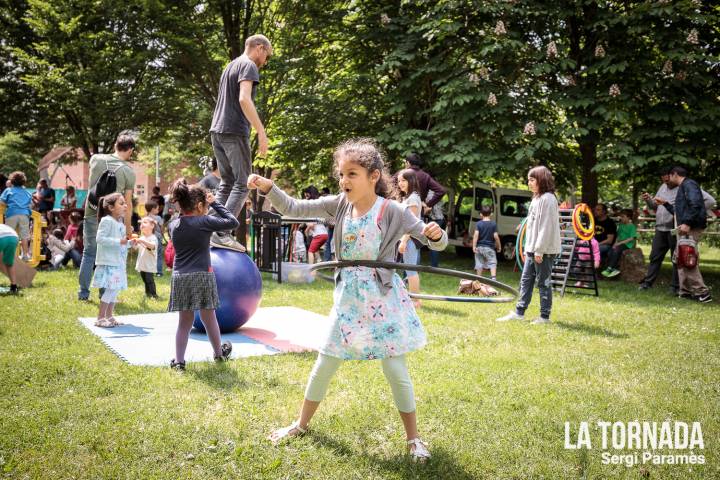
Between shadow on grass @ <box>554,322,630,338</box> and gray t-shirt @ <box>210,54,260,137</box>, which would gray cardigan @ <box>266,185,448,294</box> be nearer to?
gray t-shirt @ <box>210,54,260,137</box>

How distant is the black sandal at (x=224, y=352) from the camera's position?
5.55 m

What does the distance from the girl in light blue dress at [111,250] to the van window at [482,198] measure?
47.0ft

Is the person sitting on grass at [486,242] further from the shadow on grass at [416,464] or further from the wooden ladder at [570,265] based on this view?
the shadow on grass at [416,464]

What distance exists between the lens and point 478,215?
1995cm

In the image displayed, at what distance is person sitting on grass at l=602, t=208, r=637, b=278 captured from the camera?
14.5 meters

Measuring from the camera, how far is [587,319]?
857 centimetres

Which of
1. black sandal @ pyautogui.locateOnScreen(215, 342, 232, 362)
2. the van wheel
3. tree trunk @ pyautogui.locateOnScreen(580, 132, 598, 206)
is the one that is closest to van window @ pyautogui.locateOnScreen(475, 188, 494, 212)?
the van wheel

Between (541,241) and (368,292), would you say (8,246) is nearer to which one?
(368,292)

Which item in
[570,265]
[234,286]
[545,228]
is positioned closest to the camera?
[234,286]

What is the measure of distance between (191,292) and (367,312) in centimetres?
238

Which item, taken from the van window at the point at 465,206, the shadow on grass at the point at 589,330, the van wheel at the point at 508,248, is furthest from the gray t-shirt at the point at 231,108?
the van wheel at the point at 508,248

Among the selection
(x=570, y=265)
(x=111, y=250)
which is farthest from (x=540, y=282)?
(x=111, y=250)

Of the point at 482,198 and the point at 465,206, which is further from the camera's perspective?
the point at 465,206

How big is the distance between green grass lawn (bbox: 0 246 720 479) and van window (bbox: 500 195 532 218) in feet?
44.4
